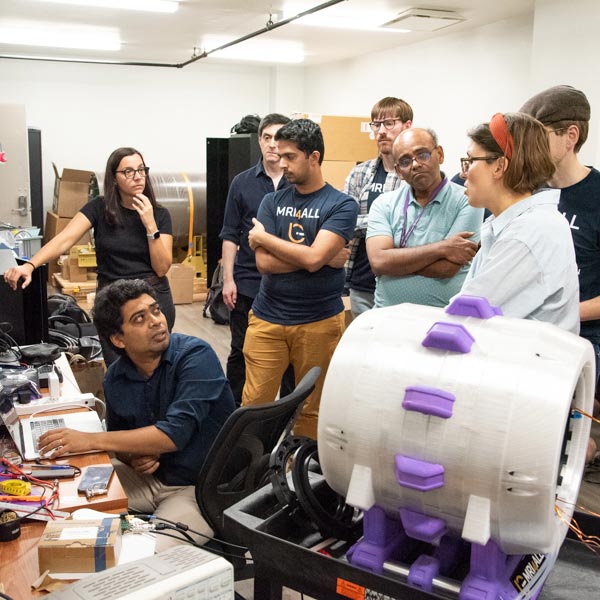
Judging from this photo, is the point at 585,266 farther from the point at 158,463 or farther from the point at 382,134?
the point at 158,463

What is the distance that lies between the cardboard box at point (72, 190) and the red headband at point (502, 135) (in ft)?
24.8

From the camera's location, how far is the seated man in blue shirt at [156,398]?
6.86ft

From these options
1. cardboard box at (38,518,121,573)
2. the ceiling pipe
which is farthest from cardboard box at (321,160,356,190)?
cardboard box at (38,518,121,573)

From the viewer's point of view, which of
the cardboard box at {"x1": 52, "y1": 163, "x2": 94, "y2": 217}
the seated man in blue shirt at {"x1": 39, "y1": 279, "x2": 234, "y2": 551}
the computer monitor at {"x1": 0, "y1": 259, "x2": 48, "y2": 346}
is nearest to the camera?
the seated man in blue shirt at {"x1": 39, "y1": 279, "x2": 234, "y2": 551}

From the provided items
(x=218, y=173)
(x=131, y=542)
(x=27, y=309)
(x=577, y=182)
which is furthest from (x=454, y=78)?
(x=131, y=542)

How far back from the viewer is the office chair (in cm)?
170

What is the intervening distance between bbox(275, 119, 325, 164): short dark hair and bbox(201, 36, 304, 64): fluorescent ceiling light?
5630 millimetres

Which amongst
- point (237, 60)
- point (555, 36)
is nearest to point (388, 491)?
point (555, 36)

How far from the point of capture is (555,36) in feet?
17.9

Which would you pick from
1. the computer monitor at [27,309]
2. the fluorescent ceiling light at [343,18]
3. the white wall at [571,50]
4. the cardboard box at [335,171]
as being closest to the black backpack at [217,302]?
the cardboard box at [335,171]

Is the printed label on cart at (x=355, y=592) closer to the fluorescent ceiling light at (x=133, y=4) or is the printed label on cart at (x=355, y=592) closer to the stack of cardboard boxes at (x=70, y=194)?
the fluorescent ceiling light at (x=133, y=4)

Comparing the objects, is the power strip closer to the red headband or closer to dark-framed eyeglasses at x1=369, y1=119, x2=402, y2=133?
the red headband

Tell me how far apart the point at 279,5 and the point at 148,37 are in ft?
7.49

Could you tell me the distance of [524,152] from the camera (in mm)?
1495
